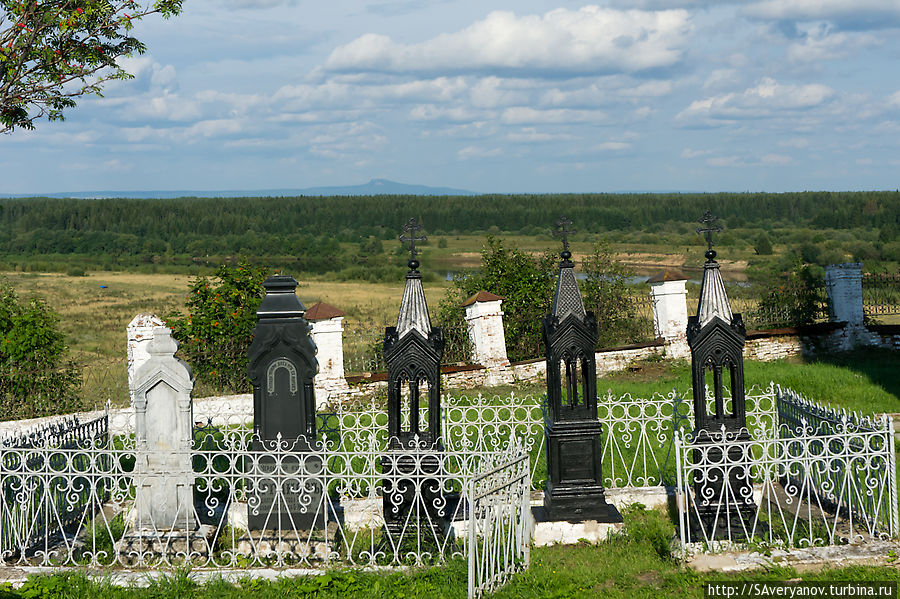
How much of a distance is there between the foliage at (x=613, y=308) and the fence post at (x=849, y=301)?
3.64 metres

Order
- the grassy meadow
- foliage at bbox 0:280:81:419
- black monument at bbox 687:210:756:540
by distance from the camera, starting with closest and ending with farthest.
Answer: black monument at bbox 687:210:756:540
foliage at bbox 0:280:81:419
the grassy meadow

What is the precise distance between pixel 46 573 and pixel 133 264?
51.8 m

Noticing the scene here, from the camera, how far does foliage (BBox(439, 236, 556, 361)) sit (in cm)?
1566

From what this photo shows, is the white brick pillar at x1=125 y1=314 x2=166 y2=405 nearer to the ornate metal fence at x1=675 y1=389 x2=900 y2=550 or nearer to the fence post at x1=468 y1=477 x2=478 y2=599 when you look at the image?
the fence post at x1=468 y1=477 x2=478 y2=599

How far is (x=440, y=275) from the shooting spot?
1754 inches

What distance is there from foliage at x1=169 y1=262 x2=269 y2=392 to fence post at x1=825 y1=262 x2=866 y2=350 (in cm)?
1095

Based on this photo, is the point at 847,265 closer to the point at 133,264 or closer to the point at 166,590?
the point at 166,590

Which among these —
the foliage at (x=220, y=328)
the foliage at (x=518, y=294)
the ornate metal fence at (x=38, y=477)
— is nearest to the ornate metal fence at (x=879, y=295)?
the foliage at (x=518, y=294)

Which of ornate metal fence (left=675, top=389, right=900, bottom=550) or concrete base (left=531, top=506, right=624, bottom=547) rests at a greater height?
ornate metal fence (left=675, top=389, right=900, bottom=550)

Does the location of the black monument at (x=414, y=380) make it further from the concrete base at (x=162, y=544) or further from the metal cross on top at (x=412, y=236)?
the concrete base at (x=162, y=544)

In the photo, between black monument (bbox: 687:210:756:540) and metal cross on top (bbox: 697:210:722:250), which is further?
metal cross on top (bbox: 697:210:722:250)

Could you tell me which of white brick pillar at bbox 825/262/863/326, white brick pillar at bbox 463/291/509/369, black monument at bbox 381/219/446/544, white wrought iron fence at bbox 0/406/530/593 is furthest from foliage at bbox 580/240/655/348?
black monument at bbox 381/219/446/544

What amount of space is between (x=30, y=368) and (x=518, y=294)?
8.16 metres

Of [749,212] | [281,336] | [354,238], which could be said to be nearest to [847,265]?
[281,336]
